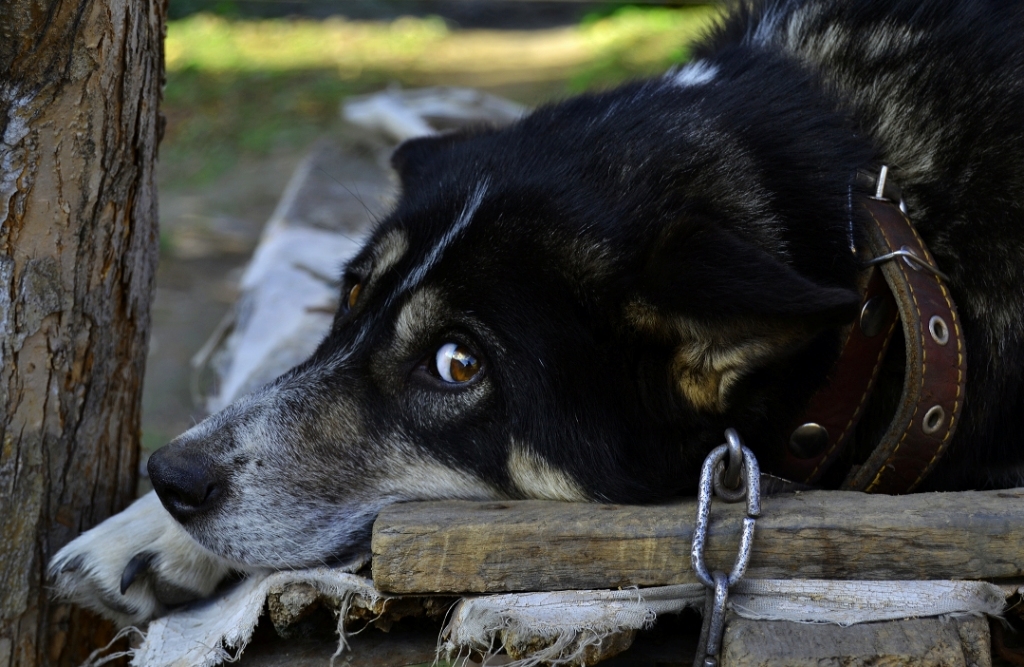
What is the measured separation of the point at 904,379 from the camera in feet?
7.22

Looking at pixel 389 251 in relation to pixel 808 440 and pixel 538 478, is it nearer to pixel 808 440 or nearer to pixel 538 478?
pixel 538 478

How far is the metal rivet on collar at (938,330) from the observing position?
6.99 ft

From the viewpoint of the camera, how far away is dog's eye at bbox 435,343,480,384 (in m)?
2.36

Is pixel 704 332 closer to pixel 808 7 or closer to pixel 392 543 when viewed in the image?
pixel 392 543

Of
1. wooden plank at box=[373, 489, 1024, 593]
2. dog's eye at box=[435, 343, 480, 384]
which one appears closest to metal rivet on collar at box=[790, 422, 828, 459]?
wooden plank at box=[373, 489, 1024, 593]

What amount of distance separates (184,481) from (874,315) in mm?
1576

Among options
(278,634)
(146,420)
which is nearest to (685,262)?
(278,634)

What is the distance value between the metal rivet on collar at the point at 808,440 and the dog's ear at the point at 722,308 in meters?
0.20

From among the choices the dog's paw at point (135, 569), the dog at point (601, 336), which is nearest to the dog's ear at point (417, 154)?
the dog at point (601, 336)

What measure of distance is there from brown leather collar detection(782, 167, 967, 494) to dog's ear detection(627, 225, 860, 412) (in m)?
0.24

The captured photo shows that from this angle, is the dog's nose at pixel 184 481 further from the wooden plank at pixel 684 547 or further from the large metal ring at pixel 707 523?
the large metal ring at pixel 707 523

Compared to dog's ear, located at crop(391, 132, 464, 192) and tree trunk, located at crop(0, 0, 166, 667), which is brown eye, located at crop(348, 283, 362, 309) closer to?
dog's ear, located at crop(391, 132, 464, 192)

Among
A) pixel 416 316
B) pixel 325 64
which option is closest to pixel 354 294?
pixel 416 316

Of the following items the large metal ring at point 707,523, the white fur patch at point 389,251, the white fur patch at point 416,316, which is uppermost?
the white fur patch at point 389,251
